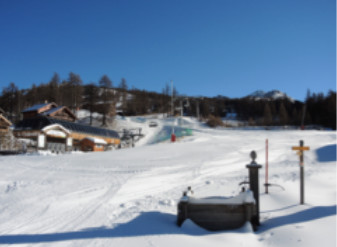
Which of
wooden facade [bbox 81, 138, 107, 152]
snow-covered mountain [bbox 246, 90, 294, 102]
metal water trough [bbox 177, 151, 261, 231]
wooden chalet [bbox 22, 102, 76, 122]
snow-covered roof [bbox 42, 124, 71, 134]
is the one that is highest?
snow-covered mountain [bbox 246, 90, 294, 102]

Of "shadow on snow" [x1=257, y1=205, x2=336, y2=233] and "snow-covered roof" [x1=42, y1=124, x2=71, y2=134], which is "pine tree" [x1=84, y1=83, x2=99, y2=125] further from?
"shadow on snow" [x1=257, y1=205, x2=336, y2=233]

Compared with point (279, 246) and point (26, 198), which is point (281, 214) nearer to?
point (279, 246)

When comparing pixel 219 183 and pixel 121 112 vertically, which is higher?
pixel 121 112

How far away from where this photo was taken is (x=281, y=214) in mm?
6230

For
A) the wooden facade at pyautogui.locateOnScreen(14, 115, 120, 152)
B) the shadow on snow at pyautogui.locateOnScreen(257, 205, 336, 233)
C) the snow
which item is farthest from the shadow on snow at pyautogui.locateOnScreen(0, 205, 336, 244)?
the wooden facade at pyautogui.locateOnScreen(14, 115, 120, 152)

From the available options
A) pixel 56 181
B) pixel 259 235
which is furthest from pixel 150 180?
pixel 259 235

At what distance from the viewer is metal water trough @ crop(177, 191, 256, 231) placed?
5.39 metres

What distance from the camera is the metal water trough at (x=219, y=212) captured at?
5391mm

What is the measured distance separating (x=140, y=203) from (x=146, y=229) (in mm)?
2081

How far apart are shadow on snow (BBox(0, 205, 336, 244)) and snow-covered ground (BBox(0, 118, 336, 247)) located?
0.02 meters

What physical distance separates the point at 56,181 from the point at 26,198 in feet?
6.96

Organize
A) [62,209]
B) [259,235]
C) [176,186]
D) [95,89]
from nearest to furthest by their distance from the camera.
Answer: [259,235] < [62,209] < [176,186] < [95,89]

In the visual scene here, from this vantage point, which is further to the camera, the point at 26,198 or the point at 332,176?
the point at 332,176

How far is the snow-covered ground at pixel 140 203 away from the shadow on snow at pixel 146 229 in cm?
2
